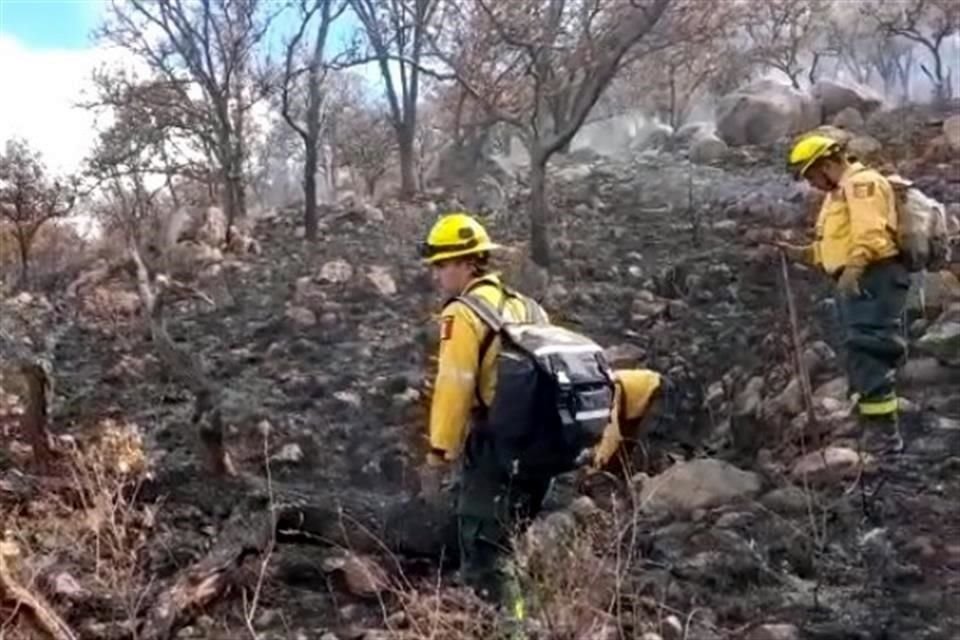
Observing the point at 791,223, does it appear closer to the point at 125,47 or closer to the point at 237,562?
the point at 237,562

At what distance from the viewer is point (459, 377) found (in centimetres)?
454

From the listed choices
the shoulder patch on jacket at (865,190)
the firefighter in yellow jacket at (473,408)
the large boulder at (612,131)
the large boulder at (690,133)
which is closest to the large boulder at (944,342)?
the shoulder patch on jacket at (865,190)

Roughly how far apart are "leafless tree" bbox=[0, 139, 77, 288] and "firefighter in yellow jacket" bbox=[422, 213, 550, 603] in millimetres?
13712

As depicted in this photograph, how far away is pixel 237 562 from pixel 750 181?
1274cm

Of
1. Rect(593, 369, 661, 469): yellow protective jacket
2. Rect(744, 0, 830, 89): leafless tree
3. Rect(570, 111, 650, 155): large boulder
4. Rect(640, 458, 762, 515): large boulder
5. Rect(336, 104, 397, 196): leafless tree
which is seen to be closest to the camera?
Rect(640, 458, 762, 515): large boulder

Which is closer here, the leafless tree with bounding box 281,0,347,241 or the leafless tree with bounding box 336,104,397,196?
the leafless tree with bounding box 281,0,347,241

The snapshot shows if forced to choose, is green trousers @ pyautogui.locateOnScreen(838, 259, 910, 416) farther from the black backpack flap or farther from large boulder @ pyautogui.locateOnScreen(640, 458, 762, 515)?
the black backpack flap

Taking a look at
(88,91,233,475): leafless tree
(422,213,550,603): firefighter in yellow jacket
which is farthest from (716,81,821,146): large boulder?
(422,213,550,603): firefighter in yellow jacket

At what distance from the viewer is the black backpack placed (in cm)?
445

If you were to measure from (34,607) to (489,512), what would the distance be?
164cm

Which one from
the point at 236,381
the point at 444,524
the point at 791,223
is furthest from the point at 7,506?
the point at 791,223

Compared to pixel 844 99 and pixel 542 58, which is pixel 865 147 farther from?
pixel 844 99

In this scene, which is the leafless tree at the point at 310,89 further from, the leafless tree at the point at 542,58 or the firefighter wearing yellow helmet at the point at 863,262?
the firefighter wearing yellow helmet at the point at 863,262

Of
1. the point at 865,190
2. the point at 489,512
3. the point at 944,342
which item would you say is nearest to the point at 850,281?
the point at 865,190
